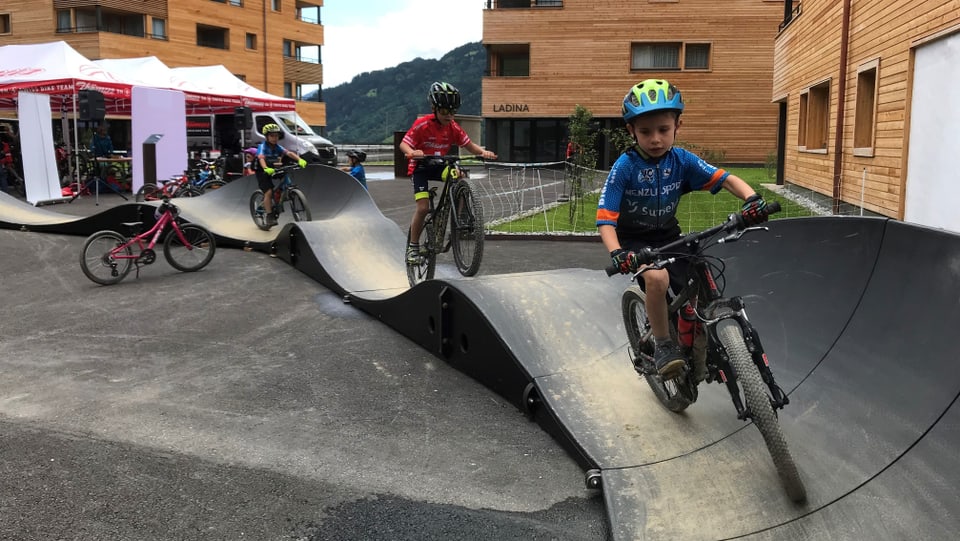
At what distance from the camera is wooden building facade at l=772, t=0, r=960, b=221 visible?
1002 centimetres

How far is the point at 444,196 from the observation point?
7430 millimetres

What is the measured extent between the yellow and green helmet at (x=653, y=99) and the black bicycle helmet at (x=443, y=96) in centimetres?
335

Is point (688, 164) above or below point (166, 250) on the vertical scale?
above

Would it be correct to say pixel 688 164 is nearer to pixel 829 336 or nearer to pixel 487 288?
pixel 829 336

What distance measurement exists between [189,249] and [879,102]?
35.8 ft

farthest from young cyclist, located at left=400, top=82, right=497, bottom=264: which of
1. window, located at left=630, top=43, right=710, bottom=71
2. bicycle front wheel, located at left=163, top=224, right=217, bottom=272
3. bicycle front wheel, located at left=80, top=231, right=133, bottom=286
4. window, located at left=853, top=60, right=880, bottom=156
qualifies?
window, located at left=630, top=43, right=710, bottom=71

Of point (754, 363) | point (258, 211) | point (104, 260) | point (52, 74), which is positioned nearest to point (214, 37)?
point (52, 74)

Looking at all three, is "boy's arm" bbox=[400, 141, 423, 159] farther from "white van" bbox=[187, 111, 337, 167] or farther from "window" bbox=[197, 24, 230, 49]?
"window" bbox=[197, 24, 230, 49]

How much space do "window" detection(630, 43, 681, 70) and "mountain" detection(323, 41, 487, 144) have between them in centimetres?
6744

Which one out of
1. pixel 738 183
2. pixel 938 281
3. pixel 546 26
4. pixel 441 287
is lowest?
pixel 441 287

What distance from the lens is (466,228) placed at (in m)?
7.26

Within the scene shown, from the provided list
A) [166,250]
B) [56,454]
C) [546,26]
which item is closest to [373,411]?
Answer: [56,454]

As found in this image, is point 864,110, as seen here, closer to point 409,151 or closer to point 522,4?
point 409,151

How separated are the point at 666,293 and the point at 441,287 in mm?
2457
